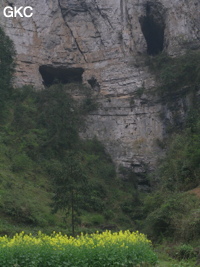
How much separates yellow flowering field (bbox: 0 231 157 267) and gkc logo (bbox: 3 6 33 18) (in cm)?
3277

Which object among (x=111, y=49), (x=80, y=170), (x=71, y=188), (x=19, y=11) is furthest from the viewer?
(x=19, y=11)

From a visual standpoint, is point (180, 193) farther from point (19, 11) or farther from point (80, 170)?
point (19, 11)

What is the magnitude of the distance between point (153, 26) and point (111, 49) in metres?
4.89

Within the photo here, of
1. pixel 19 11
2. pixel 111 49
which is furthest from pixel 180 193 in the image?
pixel 19 11

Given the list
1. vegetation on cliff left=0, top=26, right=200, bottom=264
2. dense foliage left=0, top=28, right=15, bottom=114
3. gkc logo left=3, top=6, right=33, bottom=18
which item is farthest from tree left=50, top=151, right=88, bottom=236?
gkc logo left=3, top=6, right=33, bottom=18

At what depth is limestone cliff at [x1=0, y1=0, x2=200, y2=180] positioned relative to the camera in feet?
106

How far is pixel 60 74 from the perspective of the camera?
37.4 meters

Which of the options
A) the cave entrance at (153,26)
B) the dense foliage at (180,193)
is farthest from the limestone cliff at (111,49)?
the dense foliage at (180,193)

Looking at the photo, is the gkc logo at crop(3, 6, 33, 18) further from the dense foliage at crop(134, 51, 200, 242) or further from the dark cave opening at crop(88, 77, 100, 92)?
the dense foliage at crop(134, 51, 200, 242)

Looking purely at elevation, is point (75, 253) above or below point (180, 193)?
below

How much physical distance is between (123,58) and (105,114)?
6.16m

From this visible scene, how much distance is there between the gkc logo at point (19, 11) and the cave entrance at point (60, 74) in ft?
19.2

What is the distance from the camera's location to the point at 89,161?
93.9ft

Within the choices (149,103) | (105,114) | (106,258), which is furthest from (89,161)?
(106,258)
